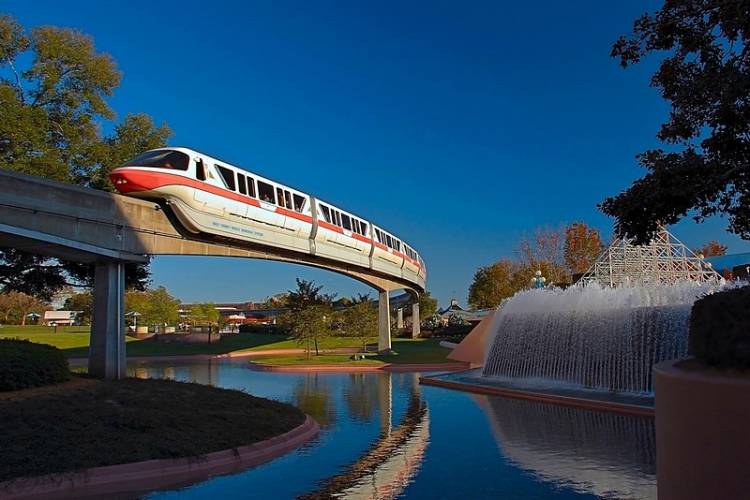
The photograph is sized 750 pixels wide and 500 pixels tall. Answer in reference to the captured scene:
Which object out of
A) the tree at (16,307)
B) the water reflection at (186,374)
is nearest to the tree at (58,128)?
the water reflection at (186,374)

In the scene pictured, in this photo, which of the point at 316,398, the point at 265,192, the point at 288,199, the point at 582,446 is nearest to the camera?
the point at 582,446

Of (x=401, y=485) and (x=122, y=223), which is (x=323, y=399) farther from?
(x=401, y=485)

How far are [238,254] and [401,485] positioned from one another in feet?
59.3

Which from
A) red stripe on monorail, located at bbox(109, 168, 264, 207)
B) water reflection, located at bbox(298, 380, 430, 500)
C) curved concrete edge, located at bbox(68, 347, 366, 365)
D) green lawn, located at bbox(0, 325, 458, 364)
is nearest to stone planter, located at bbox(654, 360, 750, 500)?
water reflection, located at bbox(298, 380, 430, 500)

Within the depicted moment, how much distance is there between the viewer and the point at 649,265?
53125mm

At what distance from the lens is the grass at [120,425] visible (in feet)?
28.7

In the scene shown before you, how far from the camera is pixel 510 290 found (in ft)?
247

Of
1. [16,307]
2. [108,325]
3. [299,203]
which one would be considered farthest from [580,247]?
[16,307]

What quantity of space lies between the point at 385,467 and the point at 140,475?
12.0ft

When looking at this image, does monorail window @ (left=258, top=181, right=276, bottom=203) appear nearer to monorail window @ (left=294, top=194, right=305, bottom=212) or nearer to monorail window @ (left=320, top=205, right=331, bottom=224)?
monorail window @ (left=294, top=194, right=305, bottom=212)

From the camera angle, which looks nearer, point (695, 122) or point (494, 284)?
point (695, 122)

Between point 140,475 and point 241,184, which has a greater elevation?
point 241,184

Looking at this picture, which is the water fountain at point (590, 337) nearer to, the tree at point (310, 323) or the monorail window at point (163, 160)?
the tree at point (310, 323)

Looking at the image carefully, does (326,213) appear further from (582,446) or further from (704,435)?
(704,435)
